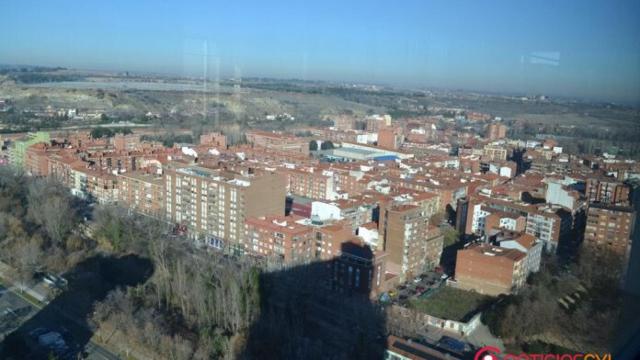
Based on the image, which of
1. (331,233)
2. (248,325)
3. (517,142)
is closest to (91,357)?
(248,325)

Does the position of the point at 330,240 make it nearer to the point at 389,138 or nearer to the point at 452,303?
the point at 452,303

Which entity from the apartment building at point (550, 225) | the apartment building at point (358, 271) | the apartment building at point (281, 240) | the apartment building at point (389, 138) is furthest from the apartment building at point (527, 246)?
the apartment building at point (389, 138)

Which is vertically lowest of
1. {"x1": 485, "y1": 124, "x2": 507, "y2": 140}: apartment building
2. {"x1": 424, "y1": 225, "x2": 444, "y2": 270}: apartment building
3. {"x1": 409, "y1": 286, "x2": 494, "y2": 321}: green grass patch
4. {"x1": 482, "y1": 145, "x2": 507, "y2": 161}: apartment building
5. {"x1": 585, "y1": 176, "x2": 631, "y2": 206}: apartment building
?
{"x1": 409, "y1": 286, "x2": 494, "y2": 321}: green grass patch

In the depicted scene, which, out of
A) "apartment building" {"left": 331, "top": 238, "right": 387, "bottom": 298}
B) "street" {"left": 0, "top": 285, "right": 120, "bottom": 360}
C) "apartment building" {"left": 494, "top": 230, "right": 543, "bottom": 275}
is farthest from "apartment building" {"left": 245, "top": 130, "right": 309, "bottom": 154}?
"street" {"left": 0, "top": 285, "right": 120, "bottom": 360}

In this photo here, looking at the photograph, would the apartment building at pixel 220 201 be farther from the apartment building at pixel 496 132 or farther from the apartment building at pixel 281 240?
the apartment building at pixel 496 132

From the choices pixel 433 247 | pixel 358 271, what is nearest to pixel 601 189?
pixel 433 247

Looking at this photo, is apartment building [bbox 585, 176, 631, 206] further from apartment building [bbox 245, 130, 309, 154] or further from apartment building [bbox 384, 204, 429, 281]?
apartment building [bbox 245, 130, 309, 154]
